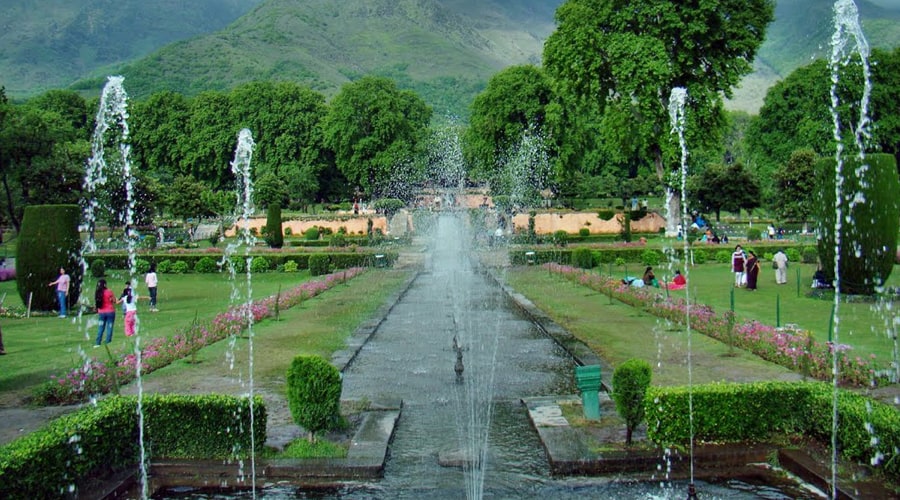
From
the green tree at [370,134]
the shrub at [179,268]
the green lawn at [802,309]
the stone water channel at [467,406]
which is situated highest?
the green tree at [370,134]

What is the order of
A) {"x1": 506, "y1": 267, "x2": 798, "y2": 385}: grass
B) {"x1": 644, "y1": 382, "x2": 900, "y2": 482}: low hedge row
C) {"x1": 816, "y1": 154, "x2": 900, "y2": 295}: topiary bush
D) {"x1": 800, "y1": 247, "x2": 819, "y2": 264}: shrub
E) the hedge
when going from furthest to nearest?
the hedge, {"x1": 800, "y1": 247, "x2": 819, "y2": 264}: shrub, {"x1": 816, "y1": 154, "x2": 900, "y2": 295}: topiary bush, {"x1": 506, "y1": 267, "x2": 798, "y2": 385}: grass, {"x1": 644, "y1": 382, "x2": 900, "y2": 482}: low hedge row

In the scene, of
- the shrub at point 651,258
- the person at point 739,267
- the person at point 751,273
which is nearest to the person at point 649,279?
the person at point 739,267

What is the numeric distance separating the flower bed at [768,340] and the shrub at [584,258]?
986 cm

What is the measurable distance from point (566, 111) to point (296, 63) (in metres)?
105

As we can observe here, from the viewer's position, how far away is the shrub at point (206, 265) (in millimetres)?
30781

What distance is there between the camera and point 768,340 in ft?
41.9

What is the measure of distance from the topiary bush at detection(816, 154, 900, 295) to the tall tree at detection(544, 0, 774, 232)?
46.4 ft

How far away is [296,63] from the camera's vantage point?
145125 millimetres

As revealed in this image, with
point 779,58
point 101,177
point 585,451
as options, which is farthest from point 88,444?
point 779,58

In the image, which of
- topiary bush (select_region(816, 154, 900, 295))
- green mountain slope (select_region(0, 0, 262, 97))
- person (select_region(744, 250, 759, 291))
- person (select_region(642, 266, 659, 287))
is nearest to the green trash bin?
topiary bush (select_region(816, 154, 900, 295))

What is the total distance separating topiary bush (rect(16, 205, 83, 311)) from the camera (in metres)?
19.4

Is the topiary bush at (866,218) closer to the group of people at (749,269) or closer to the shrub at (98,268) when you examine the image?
the group of people at (749,269)

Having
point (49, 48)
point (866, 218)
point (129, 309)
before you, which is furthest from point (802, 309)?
point (49, 48)

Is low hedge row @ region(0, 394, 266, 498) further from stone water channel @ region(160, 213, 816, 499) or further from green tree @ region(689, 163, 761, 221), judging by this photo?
green tree @ region(689, 163, 761, 221)
